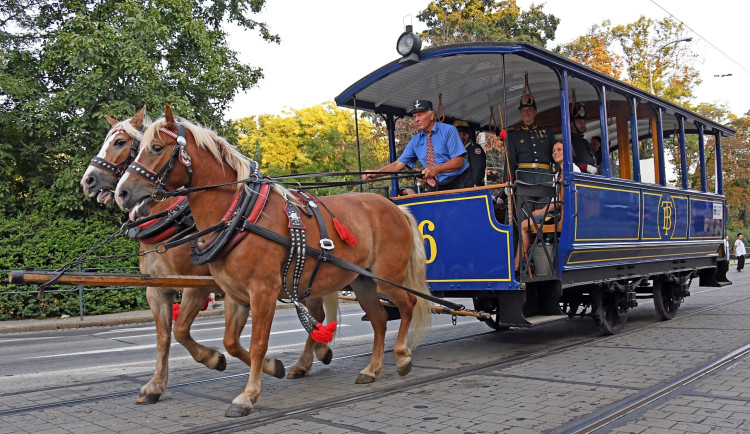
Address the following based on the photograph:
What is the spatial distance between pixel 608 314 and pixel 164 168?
653cm

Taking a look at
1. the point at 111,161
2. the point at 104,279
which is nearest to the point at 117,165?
the point at 111,161

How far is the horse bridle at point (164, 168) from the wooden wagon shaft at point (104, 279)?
1.98ft

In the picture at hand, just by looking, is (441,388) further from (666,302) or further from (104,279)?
(666,302)

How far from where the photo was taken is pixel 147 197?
4629 mm

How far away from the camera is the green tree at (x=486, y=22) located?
84.8 feet

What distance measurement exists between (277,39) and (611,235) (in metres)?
12.6

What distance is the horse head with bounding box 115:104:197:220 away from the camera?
4.51 meters

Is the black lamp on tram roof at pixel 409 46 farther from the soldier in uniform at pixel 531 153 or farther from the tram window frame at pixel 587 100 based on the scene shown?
the tram window frame at pixel 587 100

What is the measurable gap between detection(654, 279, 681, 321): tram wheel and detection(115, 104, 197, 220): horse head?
26.7 ft

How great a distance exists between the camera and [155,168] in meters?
4.68

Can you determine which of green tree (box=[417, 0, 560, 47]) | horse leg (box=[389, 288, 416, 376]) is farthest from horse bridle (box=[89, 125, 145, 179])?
green tree (box=[417, 0, 560, 47])

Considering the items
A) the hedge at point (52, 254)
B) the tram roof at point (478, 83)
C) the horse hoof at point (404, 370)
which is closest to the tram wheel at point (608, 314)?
the tram roof at point (478, 83)

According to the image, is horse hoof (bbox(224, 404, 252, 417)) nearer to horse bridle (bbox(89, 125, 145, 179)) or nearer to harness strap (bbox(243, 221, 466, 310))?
harness strap (bbox(243, 221, 466, 310))

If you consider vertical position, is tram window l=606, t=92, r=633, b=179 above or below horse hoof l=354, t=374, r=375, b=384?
above
